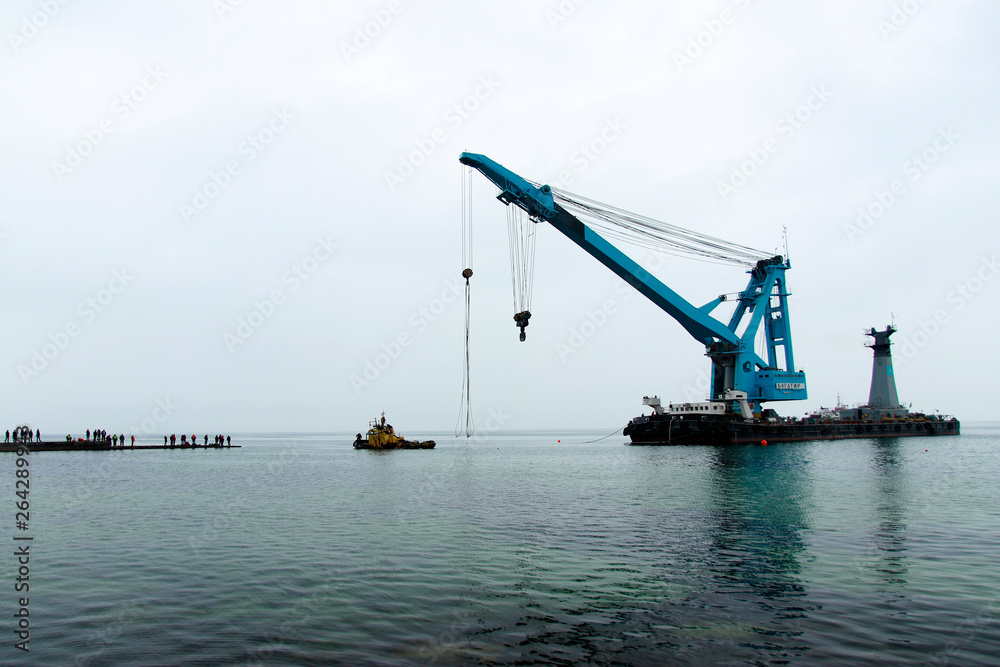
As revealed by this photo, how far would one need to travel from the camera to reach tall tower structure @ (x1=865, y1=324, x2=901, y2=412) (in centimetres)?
8725

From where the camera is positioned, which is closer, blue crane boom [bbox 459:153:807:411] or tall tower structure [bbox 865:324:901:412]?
blue crane boom [bbox 459:153:807:411]

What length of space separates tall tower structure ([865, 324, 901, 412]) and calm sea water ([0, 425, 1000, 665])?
6927 centimetres

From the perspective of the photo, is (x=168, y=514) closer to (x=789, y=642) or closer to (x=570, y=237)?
(x=789, y=642)

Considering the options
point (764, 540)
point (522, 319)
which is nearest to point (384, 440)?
point (522, 319)

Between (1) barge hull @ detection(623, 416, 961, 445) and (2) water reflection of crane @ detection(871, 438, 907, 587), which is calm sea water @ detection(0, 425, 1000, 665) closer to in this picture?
(2) water reflection of crane @ detection(871, 438, 907, 587)

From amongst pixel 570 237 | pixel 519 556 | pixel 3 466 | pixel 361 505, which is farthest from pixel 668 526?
pixel 3 466

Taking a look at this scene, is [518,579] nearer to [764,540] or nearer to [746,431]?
[764,540]

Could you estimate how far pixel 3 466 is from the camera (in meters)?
43.9

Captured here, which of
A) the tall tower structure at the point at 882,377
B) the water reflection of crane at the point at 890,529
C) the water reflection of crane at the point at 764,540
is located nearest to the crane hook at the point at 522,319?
the water reflection of crane at the point at 764,540

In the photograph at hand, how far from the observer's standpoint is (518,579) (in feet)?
41.6

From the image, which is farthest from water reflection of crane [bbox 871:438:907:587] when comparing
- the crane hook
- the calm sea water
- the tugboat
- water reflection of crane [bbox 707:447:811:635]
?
the tugboat

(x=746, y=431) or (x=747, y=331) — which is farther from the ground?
(x=747, y=331)

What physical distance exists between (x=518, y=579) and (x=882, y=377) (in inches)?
3626

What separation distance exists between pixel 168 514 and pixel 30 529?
4085 millimetres
